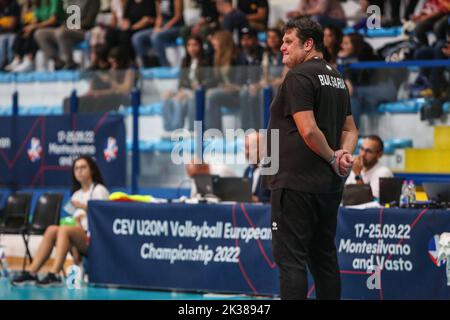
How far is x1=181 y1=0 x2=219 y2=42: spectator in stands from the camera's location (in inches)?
564

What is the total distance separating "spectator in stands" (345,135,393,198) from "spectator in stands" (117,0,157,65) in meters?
5.41

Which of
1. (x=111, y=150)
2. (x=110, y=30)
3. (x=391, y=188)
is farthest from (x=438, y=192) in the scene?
(x=110, y=30)

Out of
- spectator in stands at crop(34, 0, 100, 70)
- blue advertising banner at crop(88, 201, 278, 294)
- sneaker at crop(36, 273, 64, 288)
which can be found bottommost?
sneaker at crop(36, 273, 64, 288)

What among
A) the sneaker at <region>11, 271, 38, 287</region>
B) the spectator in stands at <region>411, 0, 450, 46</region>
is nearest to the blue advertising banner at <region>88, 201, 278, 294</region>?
the sneaker at <region>11, 271, 38, 287</region>

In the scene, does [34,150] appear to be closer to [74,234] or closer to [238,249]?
[74,234]

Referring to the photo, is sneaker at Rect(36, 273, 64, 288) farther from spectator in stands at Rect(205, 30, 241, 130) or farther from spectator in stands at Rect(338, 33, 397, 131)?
spectator in stands at Rect(338, 33, 397, 131)

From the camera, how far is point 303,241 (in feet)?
20.2

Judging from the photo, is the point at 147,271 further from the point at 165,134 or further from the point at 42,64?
the point at 42,64

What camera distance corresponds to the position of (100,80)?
13.2 m

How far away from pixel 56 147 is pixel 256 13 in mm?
3340

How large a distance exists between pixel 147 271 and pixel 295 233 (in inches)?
171

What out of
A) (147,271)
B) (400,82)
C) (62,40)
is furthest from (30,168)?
(400,82)

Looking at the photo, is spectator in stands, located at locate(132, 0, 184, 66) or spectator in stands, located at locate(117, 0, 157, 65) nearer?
spectator in stands, located at locate(132, 0, 184, 66)

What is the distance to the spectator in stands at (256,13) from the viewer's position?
14500 millimetres
